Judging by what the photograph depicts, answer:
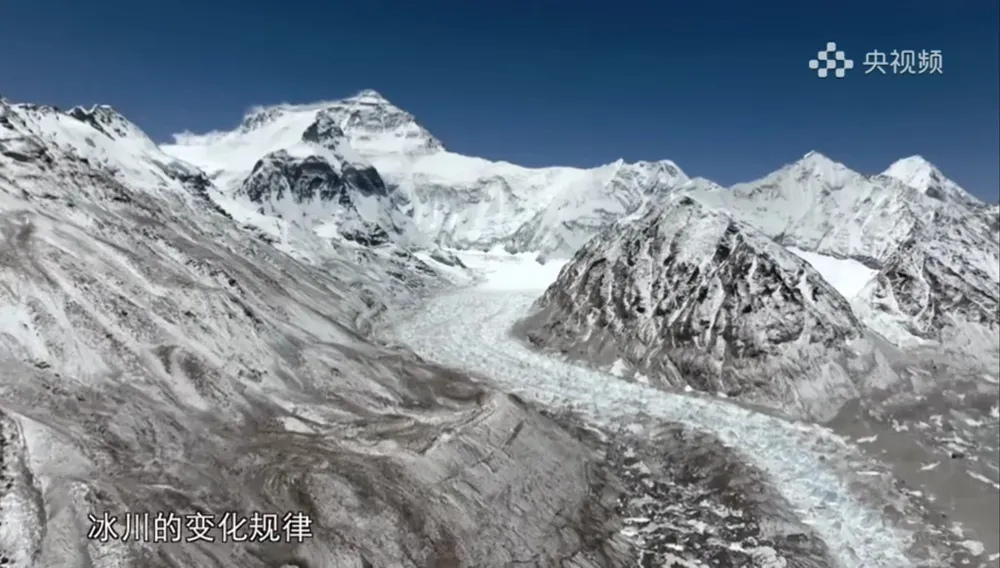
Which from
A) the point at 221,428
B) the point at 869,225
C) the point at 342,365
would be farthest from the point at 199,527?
the point at 869,225

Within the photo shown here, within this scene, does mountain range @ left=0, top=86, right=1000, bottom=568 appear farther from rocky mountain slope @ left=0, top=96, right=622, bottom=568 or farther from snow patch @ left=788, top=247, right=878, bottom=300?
snow patch @ left=788, top=247, right=878, bottom=300

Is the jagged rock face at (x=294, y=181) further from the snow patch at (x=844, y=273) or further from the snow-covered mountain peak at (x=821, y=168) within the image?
the snow patch at (x=844, y=273)

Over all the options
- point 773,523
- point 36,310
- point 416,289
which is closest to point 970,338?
point 773,523

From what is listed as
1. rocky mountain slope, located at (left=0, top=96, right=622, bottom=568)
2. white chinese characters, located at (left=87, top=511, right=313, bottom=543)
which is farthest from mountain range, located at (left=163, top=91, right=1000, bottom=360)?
white chinese characters, located at (left=87, top=511, right=313, bottom=543)

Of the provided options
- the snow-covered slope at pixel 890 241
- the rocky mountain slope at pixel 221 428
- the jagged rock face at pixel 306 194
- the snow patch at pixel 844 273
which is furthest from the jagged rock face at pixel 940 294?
the jagged rock face at pixel 306 194

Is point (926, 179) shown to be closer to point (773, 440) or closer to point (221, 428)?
point (773, 440)

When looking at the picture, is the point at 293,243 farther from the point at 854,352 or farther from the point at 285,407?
the point at 854,352
